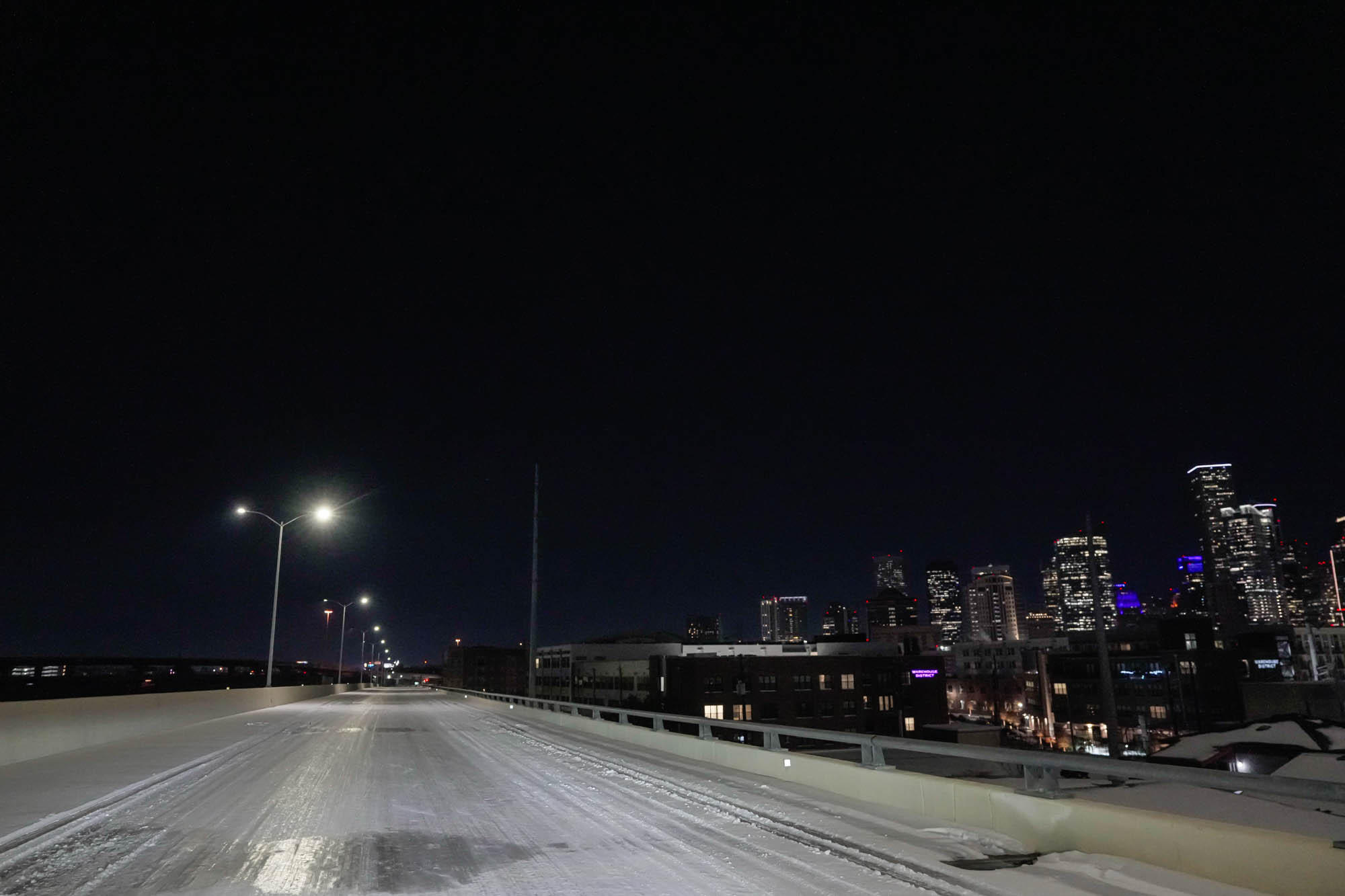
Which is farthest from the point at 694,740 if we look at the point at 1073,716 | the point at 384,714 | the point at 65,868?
the point at 1073,716

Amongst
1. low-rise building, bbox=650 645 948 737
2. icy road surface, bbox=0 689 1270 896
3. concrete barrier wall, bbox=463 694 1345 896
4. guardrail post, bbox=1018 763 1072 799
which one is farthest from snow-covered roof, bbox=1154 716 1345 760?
low-rise building, bbox=650 645 948 737

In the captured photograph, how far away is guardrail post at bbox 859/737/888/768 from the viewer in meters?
11.7

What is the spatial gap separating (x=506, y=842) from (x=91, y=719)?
17595 mm

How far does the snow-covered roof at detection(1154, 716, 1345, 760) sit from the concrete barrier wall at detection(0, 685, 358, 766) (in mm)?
34113

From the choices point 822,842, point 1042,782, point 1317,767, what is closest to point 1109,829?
point 1042,782

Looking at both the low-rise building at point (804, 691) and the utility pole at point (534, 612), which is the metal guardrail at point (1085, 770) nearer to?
the utility pole at point (534, 612)

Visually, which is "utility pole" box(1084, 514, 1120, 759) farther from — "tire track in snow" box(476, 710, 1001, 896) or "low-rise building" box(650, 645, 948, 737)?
"low-rise building" box(650, 645, 948, 737)

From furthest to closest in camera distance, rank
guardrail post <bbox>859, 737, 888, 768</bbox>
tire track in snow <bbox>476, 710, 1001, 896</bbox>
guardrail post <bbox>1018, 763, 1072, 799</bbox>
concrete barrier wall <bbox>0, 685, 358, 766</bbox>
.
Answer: concrete barrier wall <bbox>0, 685, 358, 766</bbox> → guardrail post <bbox>859, 737, 888, 768</bbox> → guardrail post <bbox>1018, 763, 1072, 799</bbox> → tire track in snow <bbox>476, 710, 1001, 896</bbox>

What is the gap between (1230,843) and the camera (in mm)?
6047

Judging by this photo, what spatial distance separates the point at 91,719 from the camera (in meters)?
21.3

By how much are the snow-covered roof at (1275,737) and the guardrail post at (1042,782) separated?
2704 centimetres

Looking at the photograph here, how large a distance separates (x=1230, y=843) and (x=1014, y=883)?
154 cm

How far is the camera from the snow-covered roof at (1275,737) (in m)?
29.7

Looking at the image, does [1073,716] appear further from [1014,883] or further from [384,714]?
[1014,883]
